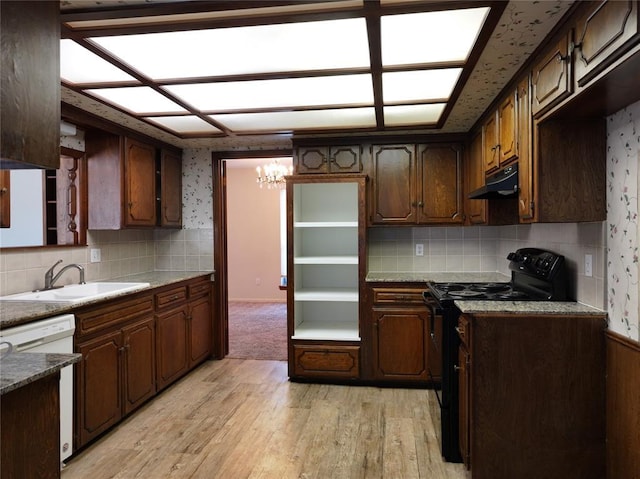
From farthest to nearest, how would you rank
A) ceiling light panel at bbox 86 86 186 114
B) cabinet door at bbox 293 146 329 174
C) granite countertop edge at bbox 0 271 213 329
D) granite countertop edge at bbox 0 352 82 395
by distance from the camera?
cabinet door at bbox 293 146 329 174
ceiling light panel at bbox 86 86 186 114
granite countertop edge at bbox 0 271 213 329
granite countertop edge at bbox 0 352 82 395

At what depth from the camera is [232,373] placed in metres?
3.91

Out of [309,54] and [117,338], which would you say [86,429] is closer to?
[117,338]

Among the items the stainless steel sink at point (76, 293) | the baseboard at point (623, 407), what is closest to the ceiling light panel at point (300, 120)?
the stainless steel sink at point (76, 293)

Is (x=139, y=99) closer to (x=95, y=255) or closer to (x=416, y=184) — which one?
(x=95, y=255)

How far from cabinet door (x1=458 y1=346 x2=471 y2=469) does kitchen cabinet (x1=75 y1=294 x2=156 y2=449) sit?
215cm

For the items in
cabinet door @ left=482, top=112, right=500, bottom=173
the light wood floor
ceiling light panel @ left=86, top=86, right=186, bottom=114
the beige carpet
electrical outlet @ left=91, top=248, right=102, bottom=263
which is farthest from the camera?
the beige carpet

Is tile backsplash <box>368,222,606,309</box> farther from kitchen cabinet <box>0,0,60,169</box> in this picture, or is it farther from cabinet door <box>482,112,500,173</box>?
kitchen cabinet <box>0,0,60,169</box>

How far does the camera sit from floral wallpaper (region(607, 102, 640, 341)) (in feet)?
5.78

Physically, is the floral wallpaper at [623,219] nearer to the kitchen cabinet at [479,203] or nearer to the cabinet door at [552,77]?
the cabinet door at [552,77]

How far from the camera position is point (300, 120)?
3234 millimetres

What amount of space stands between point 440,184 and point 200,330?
2.63m

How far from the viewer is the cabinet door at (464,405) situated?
7.01 ft

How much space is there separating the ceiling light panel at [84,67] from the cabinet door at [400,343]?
2528 mm

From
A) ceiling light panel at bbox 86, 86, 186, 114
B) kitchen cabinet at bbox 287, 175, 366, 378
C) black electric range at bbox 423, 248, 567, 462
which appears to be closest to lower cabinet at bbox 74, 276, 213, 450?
kitchen cabinet at bbox 287, 175, 366, 378
